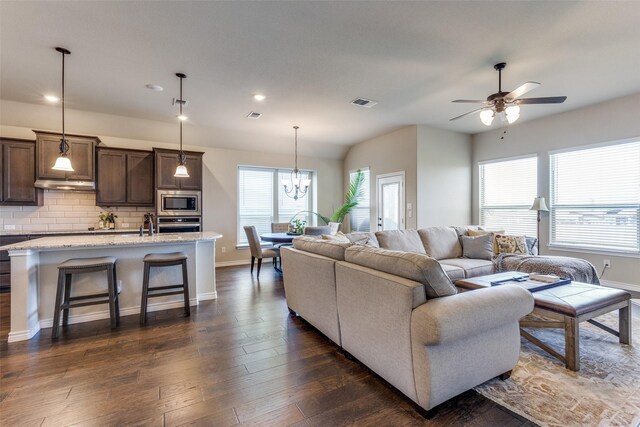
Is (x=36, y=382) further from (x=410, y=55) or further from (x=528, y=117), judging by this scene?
(x=528, y=117)

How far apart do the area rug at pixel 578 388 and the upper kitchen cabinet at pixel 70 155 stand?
20.2 feet

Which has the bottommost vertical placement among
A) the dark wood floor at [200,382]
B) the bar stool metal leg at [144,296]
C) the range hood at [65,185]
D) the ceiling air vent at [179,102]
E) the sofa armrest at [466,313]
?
the dark wood floor at [200,382]

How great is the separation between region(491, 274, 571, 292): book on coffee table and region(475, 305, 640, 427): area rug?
504 mm

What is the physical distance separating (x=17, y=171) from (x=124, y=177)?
1.41 metres

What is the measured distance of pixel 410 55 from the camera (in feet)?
10.3

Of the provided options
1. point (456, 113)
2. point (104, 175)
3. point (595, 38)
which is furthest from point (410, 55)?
point (104, 175)

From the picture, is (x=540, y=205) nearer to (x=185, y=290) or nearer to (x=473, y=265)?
(x=473, y=265)

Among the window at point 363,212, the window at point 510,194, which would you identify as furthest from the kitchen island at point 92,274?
the window at point 510,194

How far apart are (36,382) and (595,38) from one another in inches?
221

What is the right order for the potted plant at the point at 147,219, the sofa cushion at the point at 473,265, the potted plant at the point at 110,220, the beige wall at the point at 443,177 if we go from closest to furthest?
the sofa cushion at the point at 473,265 < the potted plant at the point at 110,220 < the potted plant at the point at 147,219 < the beige wall at the point at 443,177

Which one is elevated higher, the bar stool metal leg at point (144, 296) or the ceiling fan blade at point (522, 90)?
the ceiling fan blade at point (522, 90)

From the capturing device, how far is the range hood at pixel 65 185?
4.61 m

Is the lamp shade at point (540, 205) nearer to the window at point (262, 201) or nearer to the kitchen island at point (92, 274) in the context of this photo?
the window at point (262, 201)

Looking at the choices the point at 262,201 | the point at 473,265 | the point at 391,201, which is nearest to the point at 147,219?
the point at 262,201
